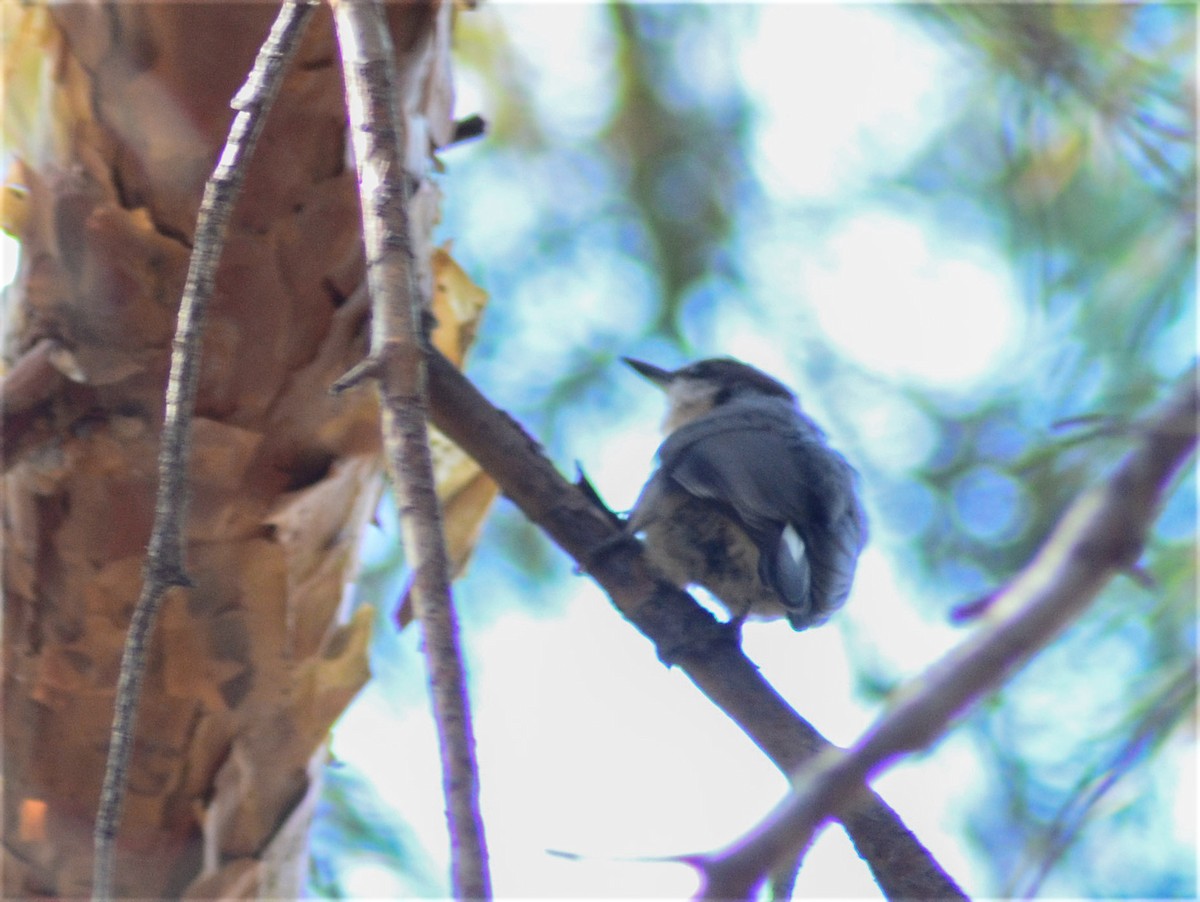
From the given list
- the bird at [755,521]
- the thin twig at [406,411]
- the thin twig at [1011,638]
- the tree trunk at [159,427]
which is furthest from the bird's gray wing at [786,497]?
the thin twig at [1011,638]

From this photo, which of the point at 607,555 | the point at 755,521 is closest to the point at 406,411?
the point at 607,555

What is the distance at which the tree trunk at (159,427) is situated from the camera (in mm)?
1678

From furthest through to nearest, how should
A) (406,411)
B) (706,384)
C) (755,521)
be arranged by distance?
1. (706,384)
2. (755,521)
3. (406,411)

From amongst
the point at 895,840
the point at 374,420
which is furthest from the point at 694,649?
the point at 374,420

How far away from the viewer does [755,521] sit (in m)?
2.59

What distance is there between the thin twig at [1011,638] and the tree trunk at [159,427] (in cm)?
122

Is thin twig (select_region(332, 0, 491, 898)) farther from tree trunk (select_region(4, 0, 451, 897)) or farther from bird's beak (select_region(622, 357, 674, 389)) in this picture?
bird's beak (select_region(622, 357, 674, 389))

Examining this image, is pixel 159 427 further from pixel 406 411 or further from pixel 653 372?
pixel 653 372

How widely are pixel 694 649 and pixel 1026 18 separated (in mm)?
1751

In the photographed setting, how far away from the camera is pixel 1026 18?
8.75ft

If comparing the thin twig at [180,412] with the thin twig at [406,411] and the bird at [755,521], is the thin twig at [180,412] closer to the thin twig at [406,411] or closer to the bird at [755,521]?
the thin twig at [406,411]

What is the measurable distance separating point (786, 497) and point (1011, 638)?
6.51ft

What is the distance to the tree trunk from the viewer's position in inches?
66.1

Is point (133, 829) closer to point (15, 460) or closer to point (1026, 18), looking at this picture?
point (15, 460)
